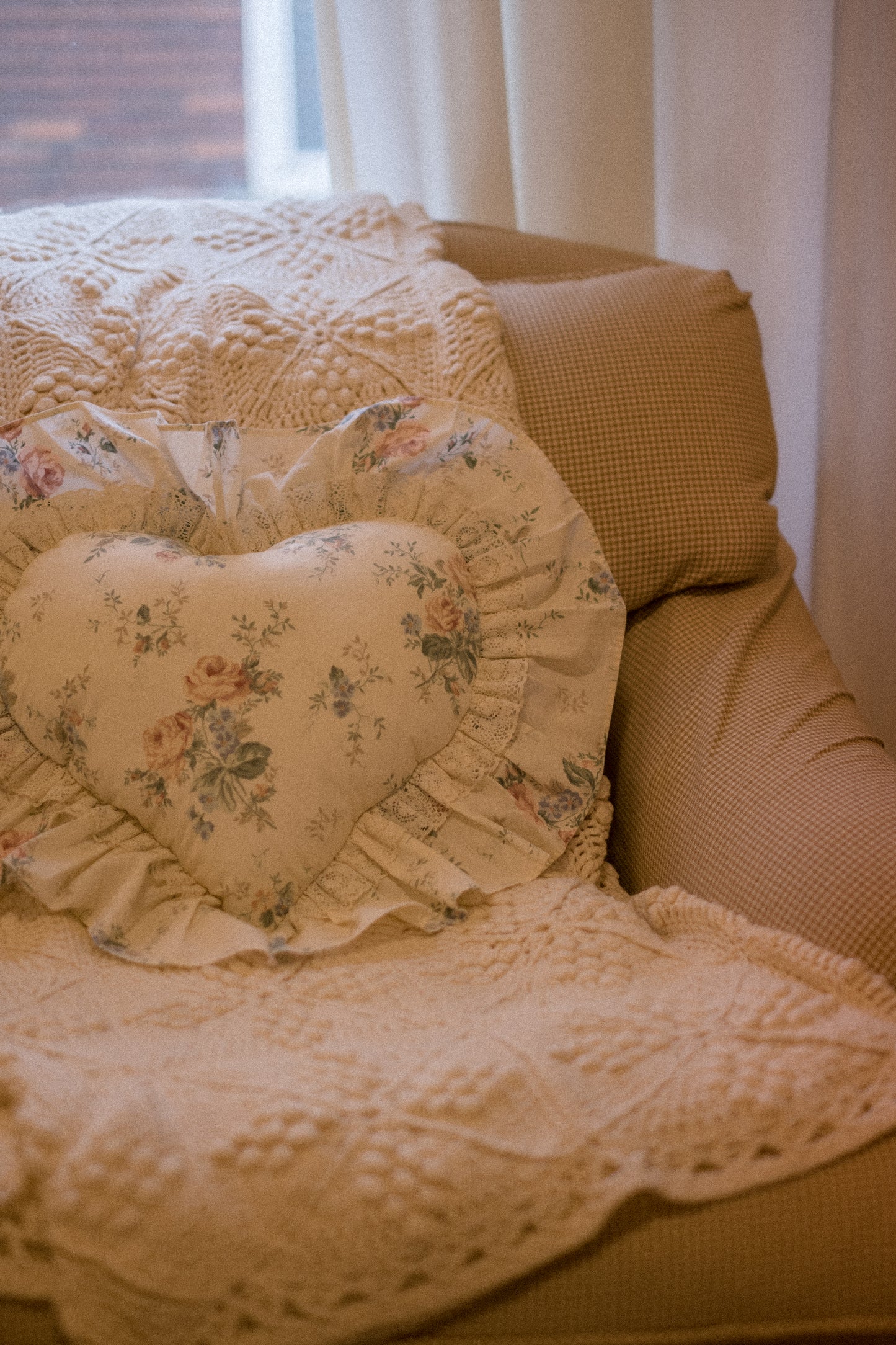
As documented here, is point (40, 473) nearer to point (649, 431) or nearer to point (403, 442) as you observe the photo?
point (403, 442)

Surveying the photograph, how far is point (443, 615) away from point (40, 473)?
37 cm

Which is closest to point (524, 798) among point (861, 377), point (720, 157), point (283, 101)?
point (861, 377)

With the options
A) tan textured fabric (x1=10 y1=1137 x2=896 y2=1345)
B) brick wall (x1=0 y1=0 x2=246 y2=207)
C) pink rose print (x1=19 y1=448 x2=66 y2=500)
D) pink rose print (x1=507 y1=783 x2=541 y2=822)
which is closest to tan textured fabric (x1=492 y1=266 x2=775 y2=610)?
pink rose print (x1=507 y1=783 x2=541 y2=822)

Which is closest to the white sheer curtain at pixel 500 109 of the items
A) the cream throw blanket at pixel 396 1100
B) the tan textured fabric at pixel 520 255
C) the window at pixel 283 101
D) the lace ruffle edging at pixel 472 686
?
the window at pixel 283 101

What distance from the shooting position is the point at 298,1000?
75 cm

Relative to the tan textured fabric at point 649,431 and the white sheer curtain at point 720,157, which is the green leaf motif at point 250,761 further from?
the white sheer curtain at point 720,157

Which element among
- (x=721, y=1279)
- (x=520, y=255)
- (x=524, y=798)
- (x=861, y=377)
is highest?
(x=520, y=255)

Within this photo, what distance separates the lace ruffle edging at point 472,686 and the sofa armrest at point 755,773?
7cm

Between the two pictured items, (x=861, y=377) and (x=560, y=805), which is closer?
(x=560, y=805)

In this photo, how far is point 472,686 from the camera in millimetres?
935

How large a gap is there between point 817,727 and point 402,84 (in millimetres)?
1058

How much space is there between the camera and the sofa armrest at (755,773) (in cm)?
79

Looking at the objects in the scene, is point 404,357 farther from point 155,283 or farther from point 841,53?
point 841,53

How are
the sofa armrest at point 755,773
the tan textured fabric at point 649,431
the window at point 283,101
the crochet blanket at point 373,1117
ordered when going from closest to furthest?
1. the crochet blanket at point 373,1117
2. the sofa armrest at point 755,773
3. the tan textured fabric at point 649,431
4. the window at point 283,101
